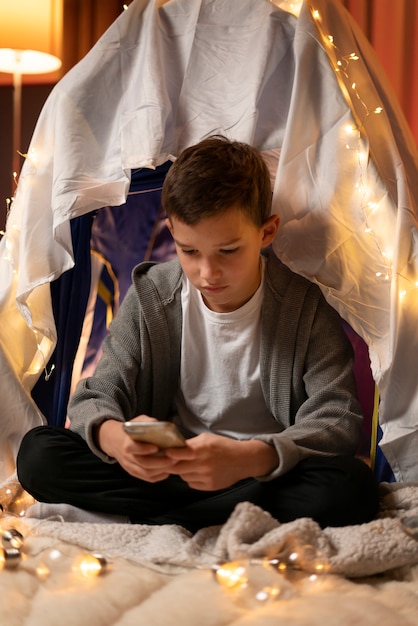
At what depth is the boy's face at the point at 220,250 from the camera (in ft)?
4.19

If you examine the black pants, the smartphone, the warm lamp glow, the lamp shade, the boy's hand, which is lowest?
the black pants

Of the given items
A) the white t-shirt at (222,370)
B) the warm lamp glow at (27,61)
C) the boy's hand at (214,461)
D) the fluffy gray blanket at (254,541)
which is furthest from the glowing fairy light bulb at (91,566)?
the warm lamp glow at (27,61)

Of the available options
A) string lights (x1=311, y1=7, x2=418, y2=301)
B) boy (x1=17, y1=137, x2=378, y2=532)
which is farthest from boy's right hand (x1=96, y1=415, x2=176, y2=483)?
string lights (x1=311, y1=7, x2=418, y2=301)

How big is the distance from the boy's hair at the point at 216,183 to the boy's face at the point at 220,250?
15mm

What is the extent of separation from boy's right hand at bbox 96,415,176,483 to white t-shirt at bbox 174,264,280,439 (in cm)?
24

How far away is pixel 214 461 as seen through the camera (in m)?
1.16

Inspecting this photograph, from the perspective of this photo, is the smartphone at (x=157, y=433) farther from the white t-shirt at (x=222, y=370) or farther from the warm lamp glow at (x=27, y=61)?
the warm lamp glow at (x=27, y=61)

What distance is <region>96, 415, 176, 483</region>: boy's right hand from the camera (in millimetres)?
1145

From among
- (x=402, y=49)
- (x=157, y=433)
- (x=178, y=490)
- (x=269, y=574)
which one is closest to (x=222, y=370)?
(x=178, y=490)

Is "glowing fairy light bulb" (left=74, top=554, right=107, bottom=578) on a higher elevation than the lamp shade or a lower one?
lower

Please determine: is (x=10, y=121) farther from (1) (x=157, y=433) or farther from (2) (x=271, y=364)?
(1) (x=157, y=433)

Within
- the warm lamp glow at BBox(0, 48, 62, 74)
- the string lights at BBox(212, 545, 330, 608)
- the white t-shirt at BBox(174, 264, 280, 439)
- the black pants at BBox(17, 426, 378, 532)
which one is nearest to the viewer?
the string lights at BBox(212, 545, 330, 608)

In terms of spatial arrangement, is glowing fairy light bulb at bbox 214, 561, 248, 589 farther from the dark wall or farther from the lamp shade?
the dark wall

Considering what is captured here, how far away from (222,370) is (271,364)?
100mm
